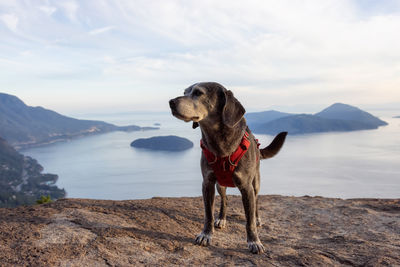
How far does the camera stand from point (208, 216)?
14.5 feet

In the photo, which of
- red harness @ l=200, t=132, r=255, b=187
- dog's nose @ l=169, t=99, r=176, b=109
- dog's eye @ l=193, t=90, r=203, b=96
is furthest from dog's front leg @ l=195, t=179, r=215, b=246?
dog's nose @ l=169, t=99, r=176, b=109

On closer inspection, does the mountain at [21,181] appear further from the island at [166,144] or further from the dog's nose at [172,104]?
the dog's nose at [172,104]

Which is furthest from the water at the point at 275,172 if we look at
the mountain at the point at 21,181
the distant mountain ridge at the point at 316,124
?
the distant mountain ridge at the point at 316,124

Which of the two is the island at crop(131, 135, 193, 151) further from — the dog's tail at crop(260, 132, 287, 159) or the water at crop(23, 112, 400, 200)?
the dog's tail at crop(260, 132, 287, 159)

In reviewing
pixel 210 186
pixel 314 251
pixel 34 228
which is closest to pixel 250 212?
pixel 210 186

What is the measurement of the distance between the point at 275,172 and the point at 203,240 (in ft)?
232

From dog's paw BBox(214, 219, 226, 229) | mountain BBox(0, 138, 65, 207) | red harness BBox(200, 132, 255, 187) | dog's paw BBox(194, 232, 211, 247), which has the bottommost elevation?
mountain BBox(0, 138, 65, 207)

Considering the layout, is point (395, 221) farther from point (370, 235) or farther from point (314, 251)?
point (314, 251)

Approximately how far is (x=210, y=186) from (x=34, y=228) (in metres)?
2.59

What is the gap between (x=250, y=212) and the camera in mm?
4223

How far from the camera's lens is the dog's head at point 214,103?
3.66 metres

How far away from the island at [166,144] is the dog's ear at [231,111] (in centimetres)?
10935

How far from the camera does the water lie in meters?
57.1

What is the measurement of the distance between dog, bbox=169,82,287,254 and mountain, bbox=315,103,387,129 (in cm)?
15636
